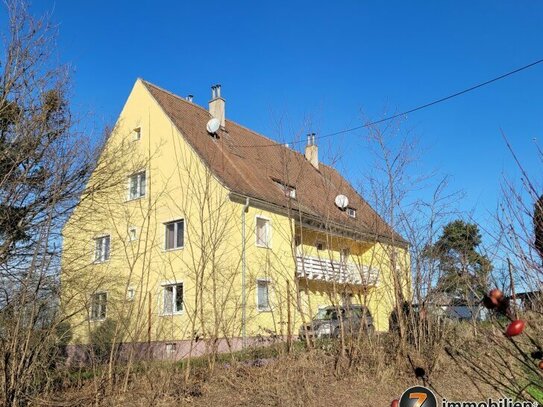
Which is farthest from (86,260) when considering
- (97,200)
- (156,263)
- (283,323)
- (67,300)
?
(156,263)

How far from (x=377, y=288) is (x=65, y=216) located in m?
6.87

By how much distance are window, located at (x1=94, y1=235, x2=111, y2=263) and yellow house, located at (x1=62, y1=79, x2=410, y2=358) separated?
53 mm

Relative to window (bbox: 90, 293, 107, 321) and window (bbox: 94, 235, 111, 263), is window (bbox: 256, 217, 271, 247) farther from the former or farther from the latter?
window (bbox: 90, 293, 107, 321)

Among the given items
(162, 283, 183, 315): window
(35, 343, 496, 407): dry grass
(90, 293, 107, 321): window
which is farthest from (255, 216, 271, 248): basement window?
(35, 343, 496, 407): dry grass

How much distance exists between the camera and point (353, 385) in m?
8.06

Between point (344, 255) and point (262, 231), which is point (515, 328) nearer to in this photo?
point (344, 255)

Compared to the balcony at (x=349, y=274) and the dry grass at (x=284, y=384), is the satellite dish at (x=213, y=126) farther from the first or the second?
the dry grass at (x=284, y=384)

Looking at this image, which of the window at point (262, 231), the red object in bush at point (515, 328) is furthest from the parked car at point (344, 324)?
the window at point (262, 231)

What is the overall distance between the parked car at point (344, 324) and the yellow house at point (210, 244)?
25 centimetres

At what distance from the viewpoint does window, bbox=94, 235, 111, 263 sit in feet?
40.5

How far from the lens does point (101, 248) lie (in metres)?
13.0

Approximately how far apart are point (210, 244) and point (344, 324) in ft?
8.89

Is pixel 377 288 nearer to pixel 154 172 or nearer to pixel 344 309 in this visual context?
pixel 344 309

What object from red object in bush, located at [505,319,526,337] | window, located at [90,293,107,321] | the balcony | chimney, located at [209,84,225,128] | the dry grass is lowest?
the dry grass
